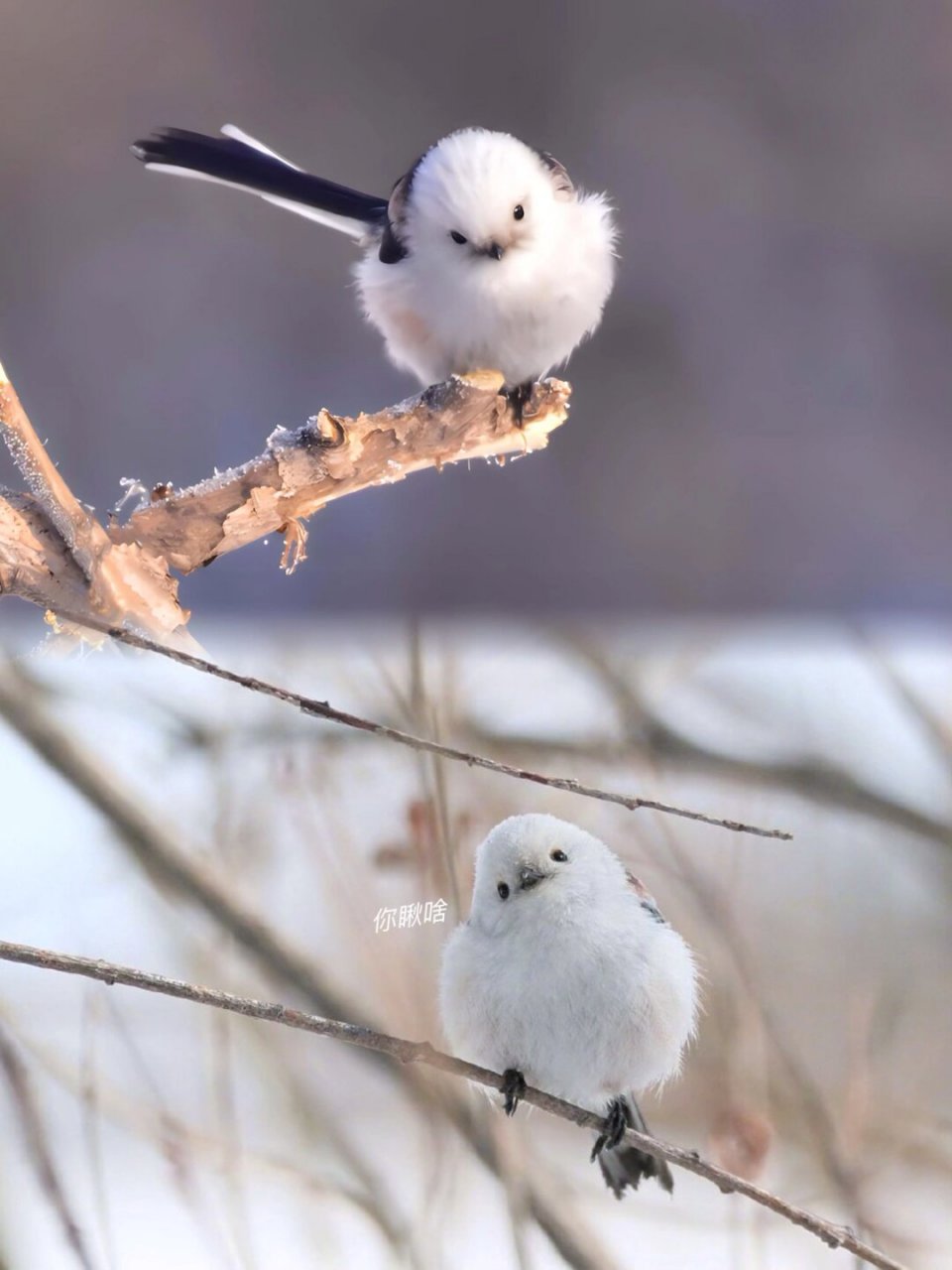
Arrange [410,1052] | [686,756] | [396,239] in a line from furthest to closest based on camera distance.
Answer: [686,756] → [396,239] → [410,1052]

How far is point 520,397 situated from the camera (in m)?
1.14

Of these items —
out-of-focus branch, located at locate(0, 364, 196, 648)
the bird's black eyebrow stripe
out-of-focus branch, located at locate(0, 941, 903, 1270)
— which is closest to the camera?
out-of-focus branch, located at locate(0, 941, 903, 1270)

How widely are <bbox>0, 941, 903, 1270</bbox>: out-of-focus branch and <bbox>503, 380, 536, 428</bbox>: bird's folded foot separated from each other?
0.55 metres

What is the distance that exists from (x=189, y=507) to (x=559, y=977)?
50cm

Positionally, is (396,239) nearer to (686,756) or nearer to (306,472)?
(306,472)

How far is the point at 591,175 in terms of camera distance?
1142 millimetres

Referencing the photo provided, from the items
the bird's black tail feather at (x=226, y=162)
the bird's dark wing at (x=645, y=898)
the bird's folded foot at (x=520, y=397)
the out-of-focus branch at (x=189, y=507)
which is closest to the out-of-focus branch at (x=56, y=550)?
the out-of-focus branch at (x=189, y=507)

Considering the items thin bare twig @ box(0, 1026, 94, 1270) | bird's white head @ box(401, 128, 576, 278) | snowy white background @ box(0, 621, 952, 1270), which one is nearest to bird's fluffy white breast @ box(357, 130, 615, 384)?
bird's white head @ box(401, 128, 576, 278)

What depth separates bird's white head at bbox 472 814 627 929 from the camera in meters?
1.05

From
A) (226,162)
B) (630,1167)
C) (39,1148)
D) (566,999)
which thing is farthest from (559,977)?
(226,162)

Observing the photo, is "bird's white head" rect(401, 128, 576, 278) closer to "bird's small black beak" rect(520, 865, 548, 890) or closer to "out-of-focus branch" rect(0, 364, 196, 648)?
"out-of-focus branch" rect(0, 364, 196, 648)

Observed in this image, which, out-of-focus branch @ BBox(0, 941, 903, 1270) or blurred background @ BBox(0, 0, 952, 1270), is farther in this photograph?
blurred background @ BBox(0, 0, 952, 1270)

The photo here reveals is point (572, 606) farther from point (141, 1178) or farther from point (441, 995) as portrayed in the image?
point (141, 1178)

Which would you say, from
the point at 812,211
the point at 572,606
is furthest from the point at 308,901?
the point at 812,211
